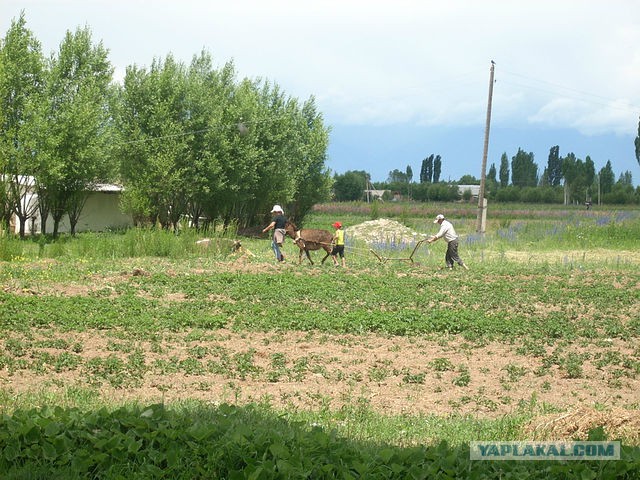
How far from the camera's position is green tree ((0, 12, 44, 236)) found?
3212 centimetres

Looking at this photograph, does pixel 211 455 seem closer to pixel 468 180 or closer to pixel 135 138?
pixel 135 138

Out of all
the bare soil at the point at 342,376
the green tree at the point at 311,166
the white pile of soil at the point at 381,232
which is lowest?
the bare soil at the point at 342,376

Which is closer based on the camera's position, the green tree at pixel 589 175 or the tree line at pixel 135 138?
the tree line at pixel 135 138

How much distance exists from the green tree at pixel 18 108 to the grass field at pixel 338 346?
12372 mm

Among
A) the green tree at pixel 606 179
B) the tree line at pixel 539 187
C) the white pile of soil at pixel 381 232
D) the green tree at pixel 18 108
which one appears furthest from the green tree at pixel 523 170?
the green tree at pixel 18 108

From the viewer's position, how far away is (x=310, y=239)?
2275 centimetres

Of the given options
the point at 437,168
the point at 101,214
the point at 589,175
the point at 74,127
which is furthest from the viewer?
→ the point at 437,168

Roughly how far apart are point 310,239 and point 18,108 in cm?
1746

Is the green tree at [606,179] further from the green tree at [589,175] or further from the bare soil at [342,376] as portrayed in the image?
the bare soil at [342,376]

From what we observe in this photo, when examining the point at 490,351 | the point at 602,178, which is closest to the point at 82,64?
the point at 490,351

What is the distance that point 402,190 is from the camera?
385ft

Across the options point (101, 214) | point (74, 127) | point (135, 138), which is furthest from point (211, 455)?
point (101, 214)

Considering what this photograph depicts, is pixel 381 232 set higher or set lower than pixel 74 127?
lower

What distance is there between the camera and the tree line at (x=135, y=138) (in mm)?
32906
